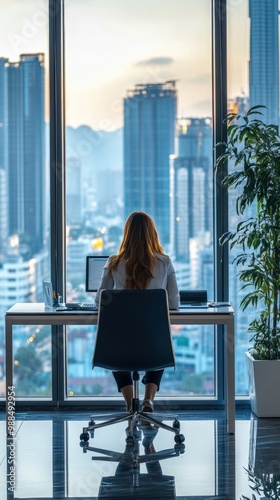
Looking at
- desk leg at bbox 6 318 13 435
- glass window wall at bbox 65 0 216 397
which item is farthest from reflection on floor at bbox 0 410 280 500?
glass window wall at bbox 65 0 216 397

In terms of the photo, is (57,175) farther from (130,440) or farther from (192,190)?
(130,440)

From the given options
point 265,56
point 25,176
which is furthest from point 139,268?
point 265,56

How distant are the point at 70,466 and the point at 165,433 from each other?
81cm

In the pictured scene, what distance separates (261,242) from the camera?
4.90 m

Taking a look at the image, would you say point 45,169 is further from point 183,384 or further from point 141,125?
point 183,384

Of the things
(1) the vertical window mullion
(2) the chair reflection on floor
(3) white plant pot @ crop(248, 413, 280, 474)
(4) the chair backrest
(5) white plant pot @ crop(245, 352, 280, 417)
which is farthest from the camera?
(1) the vertical window mullion

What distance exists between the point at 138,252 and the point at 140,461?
1201 mm

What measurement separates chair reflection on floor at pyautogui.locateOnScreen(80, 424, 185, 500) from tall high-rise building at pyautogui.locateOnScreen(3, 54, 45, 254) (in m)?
1.67

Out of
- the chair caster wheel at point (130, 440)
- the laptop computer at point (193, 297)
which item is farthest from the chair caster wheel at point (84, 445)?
the laptop computer at point (193, 297)

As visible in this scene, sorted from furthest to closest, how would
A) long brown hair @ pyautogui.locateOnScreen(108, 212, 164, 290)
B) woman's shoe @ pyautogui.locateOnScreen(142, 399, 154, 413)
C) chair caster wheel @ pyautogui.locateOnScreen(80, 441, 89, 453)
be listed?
woman's shoe @ pyautogui.locateOnScreen(142, 399, 154, 413) → long brown hair @ pyautogui.locateOnScreen(108, 212, 164, 290) → chair caster wheel @ pyautogui.locateOnScreen(80, 441, 89, 453)

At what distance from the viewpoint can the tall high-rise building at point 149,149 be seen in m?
5.46

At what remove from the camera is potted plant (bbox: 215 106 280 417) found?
16.0 ft

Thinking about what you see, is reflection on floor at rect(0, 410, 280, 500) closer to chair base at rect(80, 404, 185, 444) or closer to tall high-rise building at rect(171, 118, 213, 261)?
chair base at rect(80, 404, 185, 444)

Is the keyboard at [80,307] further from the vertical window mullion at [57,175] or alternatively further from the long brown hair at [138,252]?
the vertical window mullion at [57,175]
